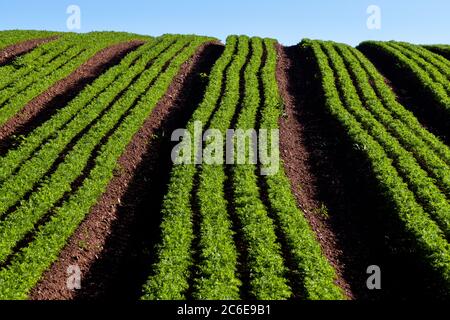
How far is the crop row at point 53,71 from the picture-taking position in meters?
28.4

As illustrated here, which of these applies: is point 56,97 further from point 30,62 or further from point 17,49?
point 17,49

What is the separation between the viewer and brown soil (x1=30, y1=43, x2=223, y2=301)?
14.8 meters

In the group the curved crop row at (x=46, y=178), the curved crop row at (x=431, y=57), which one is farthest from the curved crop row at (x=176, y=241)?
the curved crop row at (x=431, y=57)

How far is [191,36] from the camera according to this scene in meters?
51.5

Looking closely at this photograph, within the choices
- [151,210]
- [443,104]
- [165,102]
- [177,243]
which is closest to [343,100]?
[443,104]

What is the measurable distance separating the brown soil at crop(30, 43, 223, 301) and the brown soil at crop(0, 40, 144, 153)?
621cm

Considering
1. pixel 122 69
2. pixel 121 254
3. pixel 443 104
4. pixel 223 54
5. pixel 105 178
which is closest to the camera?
pixel 121 254

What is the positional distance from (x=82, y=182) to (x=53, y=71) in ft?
57.6

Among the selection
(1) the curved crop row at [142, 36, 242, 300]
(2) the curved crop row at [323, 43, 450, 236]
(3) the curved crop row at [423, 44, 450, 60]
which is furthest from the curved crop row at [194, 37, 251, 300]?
(3) the curved crop row at [423, 44, 450, 60]

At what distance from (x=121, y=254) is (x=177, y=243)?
2.40 metres

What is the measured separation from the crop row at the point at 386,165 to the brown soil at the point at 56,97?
17125mm

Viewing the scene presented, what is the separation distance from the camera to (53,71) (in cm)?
3472

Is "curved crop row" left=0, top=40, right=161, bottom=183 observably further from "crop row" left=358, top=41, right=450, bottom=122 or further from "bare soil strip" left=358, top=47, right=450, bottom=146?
"crop row" left=358, top=41, right=450, bottom=122
